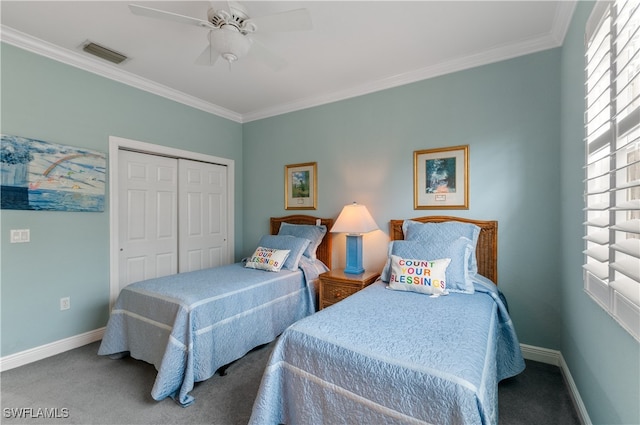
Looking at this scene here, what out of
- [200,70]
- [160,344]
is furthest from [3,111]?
[160,344]

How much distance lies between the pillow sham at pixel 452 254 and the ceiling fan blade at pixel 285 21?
175 cm

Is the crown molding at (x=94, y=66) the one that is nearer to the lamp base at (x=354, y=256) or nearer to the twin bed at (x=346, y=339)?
the twin bed at (x=346, y=339)

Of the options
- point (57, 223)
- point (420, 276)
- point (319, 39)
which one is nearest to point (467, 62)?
point (319, 39)

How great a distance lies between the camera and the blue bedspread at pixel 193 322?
197cm

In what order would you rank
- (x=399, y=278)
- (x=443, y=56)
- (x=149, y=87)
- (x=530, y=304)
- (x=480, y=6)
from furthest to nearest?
(x=149, y=87) < (x=443, y=56) < (x=530, y=304) < (x=399, y=278) < (x=480, y=6)

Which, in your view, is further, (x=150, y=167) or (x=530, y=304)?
(x=150, y=167)

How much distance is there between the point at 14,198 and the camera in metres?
2.38

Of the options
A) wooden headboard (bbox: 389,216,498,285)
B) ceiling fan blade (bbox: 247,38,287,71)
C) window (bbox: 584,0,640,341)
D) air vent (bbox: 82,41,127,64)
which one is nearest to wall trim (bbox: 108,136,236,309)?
air vent (bbox: 82,41,127,64)

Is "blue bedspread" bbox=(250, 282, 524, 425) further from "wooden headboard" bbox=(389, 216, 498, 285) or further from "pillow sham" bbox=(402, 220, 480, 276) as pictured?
"wooden headboard" bbox=(389, 216, 498, 285)

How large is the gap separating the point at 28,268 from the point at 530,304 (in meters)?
4.18

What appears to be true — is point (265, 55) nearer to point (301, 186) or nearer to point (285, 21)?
point (285, 21)

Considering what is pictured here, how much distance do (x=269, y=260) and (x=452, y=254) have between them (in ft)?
5.62

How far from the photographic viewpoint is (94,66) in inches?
111

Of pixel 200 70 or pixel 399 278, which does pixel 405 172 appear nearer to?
pixel 399 278
